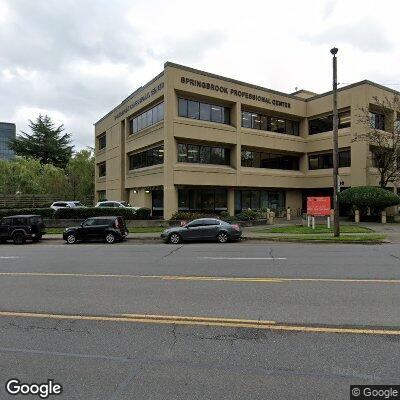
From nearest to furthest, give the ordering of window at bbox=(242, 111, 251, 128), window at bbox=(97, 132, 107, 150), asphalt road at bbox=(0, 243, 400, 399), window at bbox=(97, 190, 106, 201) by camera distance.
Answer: asphalt road at bbox=(0, 243, 400, 399) < window at bbox=(242, 111, 251, 128) < window at bbox=(97, 132, 107, 150) < window at bbox=(97, 190, 106, 201)

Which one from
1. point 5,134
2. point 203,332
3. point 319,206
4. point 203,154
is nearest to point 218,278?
point 203,332

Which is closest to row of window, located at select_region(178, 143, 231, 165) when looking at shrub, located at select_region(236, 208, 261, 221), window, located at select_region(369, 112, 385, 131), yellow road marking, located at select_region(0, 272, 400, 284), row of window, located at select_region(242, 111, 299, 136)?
row of window, located at select_region(242, 111, 299, 136)

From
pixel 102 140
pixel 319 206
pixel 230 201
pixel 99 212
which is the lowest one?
pixel 99 212

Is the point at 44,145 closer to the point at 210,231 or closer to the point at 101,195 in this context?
the point at 101,195

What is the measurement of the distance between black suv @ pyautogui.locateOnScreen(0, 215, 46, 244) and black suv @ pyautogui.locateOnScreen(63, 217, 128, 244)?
7.66 feet

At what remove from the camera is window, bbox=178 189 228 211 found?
31.0 metres

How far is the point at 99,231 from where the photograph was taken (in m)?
20.9

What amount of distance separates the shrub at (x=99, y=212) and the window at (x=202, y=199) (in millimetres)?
3924

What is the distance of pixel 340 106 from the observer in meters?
34.4

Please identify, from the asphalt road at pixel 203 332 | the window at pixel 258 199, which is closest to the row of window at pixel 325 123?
the window at pixel 258 199

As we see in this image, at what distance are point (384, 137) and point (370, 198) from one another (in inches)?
289

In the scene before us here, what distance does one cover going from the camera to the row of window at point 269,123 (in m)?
33.9

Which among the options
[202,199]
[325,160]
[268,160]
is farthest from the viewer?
[325,160]

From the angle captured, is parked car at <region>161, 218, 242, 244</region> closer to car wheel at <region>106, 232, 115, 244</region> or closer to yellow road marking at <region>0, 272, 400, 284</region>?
car wheel at <region>106, 232, 115, 244</region>
